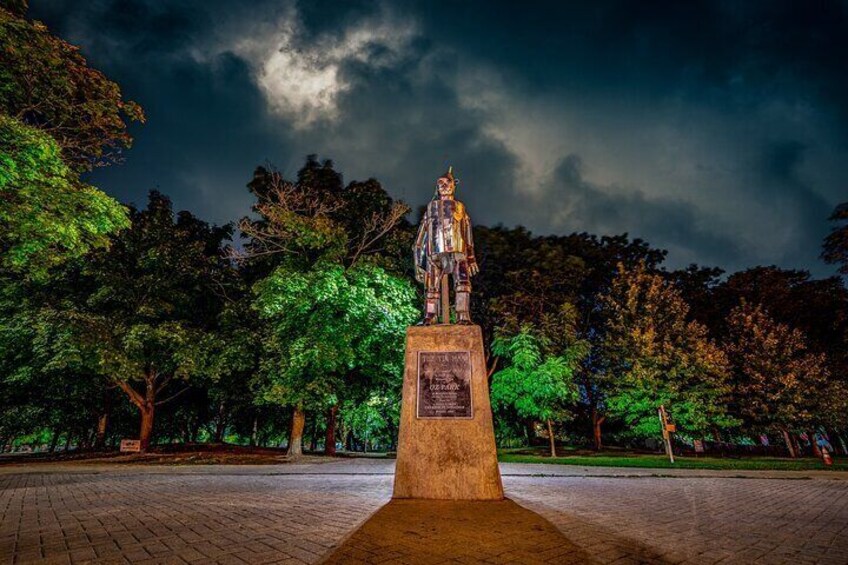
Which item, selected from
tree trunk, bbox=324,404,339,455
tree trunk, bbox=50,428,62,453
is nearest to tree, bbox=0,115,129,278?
tree trunk, bbox=324,404,339,455

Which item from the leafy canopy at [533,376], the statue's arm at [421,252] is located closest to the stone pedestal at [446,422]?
the statue's arm at [421,252]

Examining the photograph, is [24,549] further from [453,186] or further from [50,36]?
[50,36]

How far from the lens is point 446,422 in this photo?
6.31 m

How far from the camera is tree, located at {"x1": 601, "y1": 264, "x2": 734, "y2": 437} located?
2044 centimetres

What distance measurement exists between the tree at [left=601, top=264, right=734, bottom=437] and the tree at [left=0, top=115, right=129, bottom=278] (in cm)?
2308

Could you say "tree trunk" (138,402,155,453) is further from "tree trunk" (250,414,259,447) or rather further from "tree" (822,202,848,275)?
"tree" (822,202,848,275)

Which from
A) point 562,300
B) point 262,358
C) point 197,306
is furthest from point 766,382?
point 197,306

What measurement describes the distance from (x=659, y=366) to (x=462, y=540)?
21251 mm

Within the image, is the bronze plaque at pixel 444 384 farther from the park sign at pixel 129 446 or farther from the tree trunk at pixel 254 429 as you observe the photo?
the tree trunk at pixel 254 429

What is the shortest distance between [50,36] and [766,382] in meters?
33.0

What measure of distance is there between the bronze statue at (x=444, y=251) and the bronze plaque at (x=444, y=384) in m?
0.93

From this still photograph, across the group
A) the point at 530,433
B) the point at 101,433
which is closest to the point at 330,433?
the point at 101,433

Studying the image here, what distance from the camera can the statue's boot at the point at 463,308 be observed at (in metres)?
7.41

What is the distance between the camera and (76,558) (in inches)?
137
